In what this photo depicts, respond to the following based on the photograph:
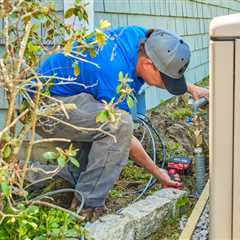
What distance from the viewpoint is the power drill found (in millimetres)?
3883

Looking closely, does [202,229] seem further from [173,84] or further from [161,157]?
[161,157]

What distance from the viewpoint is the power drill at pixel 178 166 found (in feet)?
12.7

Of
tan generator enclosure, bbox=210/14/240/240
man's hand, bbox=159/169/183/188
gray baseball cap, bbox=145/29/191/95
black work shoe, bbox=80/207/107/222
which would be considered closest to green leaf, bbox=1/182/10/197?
tan generator enclosure, bbox=210/14/240/240

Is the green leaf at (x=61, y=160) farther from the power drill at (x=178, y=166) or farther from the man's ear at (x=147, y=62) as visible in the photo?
the power drill at (x=178, y=166)

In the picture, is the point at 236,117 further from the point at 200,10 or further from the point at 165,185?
the point at 200,10

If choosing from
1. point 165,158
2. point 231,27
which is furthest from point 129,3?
point 231,27

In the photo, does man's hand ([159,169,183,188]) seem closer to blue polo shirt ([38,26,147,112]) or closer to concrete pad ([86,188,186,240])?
concrete pad ([86,188,186,240])

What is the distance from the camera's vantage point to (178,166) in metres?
3.88

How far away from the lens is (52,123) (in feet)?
10.0

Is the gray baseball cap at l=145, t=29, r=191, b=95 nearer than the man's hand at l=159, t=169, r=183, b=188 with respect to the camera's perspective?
Yes

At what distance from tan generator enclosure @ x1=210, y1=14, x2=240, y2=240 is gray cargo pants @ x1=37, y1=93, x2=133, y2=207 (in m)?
1.55

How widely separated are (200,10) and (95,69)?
616 centimetres

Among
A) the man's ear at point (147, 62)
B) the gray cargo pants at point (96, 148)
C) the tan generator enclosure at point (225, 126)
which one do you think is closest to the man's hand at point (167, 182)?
the gray cargo pants at point (96, 148)

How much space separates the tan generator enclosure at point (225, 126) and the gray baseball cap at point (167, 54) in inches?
63.8
